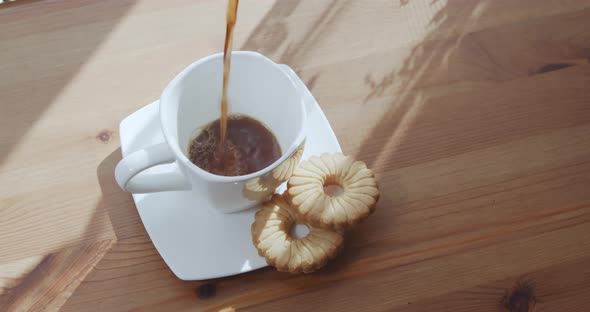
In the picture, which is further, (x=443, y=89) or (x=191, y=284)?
(x=443, y=89)

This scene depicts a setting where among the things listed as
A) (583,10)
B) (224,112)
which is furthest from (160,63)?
(583,10)

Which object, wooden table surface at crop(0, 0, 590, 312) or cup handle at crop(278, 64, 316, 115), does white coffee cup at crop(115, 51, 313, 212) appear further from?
wooden table surface at crop(0, 0, 590, 312)

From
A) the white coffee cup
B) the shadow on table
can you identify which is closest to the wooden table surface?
the shadow on table

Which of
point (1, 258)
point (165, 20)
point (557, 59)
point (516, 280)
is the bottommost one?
point (516, 280)

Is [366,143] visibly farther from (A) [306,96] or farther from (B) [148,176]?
(B) [148,176]

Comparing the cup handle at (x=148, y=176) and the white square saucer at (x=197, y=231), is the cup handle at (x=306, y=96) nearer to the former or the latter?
the white square saucer at (x=197, y=231)

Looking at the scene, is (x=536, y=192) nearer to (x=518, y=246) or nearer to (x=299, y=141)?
(x=518, y=246)
